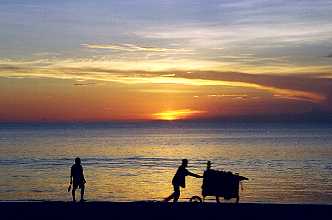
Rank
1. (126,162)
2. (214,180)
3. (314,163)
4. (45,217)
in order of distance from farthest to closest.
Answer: (126,162) → (314,163) → (214,180) → (45,217)

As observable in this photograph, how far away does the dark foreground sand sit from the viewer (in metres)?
16.0

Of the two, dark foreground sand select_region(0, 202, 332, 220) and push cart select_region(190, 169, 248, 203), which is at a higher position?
push cart select_region(190, 169, 248, 203)

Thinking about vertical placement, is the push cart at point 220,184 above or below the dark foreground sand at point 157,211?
above

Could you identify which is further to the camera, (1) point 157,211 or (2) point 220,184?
(2) point 220,184

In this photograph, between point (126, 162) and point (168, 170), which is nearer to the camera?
point (168, 170)


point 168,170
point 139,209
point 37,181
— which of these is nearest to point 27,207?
point 139,209

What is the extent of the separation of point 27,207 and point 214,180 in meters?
6.35

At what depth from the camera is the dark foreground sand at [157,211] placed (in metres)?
16.0

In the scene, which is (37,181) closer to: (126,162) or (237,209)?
(126,162)

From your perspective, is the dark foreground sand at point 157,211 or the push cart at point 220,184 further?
the push cart at point 220,184

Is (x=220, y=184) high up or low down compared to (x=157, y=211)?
up

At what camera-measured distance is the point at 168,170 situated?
56750 millimetres

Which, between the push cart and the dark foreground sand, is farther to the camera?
the push cart

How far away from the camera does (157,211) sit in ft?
55.5
